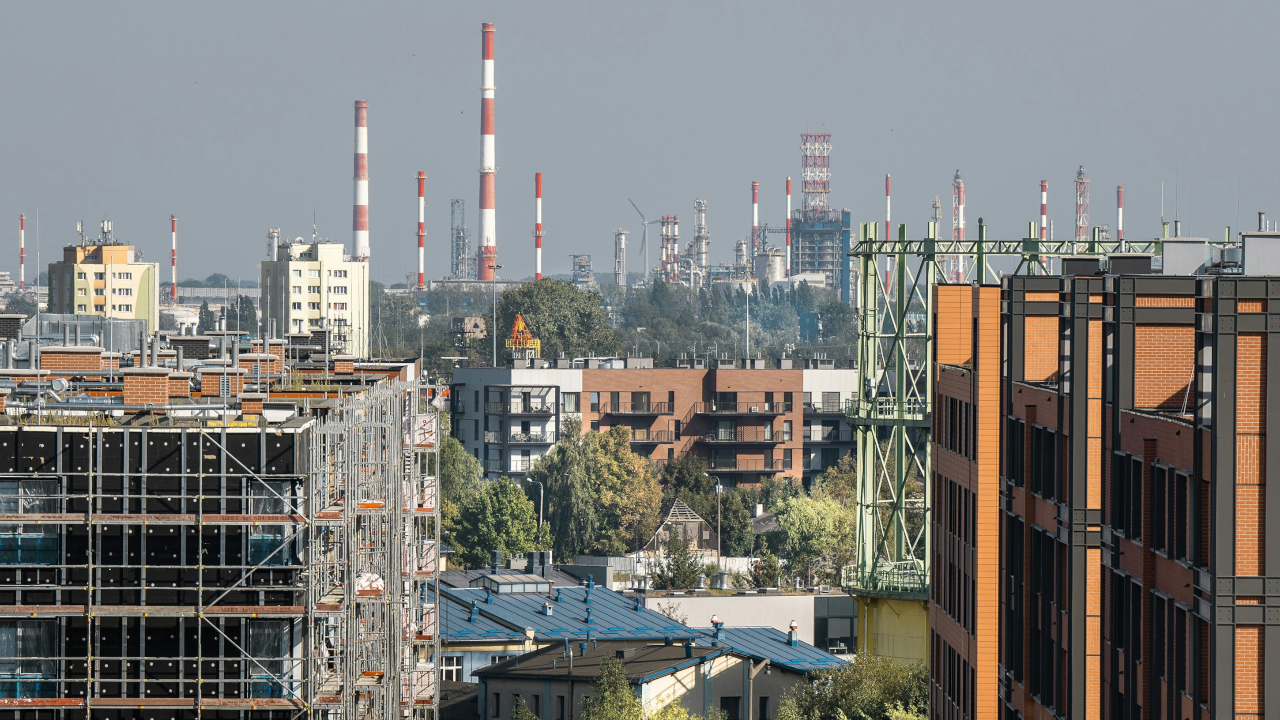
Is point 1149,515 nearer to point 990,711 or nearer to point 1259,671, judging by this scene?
point 1259,671

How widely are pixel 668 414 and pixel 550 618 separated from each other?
7667cm

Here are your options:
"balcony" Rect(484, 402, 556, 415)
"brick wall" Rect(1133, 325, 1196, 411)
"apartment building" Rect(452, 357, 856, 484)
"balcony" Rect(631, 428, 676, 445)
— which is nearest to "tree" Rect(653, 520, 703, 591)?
"apartment building" Rect(452, 357, 856, 484)

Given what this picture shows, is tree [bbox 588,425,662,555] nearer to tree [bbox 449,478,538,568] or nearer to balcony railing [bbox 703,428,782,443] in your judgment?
balcony railing [bbox 703,428,782,443]

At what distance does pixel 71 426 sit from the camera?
103ft

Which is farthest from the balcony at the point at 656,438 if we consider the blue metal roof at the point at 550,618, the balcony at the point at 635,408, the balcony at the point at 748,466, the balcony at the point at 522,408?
the blue metal roof at the point at 550,618

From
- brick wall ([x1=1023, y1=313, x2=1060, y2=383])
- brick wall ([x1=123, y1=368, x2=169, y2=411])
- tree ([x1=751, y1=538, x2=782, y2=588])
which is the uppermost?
brick wall ([x1=1023, y1=313, x2=1060, y2=383])

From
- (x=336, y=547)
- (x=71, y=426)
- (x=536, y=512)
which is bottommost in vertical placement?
(x=536, y=512)

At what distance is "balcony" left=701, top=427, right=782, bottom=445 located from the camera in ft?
483

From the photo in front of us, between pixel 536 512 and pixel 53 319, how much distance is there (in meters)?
56.5

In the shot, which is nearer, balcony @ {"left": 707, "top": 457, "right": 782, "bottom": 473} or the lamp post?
the lamp post

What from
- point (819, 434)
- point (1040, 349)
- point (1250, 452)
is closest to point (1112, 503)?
point (1250, 452)

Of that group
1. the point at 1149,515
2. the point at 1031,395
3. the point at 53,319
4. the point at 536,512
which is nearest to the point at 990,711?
the point at 1031,395

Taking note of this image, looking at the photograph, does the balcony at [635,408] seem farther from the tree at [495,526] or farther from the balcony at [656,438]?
the tree at [495,526]

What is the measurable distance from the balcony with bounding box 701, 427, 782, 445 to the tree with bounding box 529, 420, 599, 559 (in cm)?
1373
